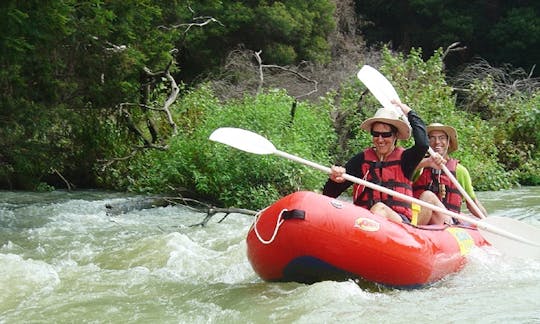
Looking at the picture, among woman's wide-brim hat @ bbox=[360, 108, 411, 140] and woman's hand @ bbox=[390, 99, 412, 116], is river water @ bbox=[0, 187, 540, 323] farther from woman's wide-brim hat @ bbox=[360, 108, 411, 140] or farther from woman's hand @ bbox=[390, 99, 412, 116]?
woman's hand @ bbox=[390, 99, 412, 116]

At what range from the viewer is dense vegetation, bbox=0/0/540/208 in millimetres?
7781

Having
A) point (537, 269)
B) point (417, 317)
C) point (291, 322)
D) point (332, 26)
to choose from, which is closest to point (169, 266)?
point (291, 322)

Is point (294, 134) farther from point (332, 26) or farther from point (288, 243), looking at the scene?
point (332, 26)

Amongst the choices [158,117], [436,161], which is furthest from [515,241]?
[158,117]

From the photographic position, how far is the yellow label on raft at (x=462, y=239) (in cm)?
502

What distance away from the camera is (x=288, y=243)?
4246mm

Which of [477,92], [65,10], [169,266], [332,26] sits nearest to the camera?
[169,266]

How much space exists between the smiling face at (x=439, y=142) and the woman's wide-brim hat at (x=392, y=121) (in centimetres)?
79

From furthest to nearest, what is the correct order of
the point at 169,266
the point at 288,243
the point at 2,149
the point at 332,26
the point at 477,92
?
1. the point at 332,26
2. the point at 477,92
3. the point at 2,149
4. the point at 169,266
5. the point at 288,243

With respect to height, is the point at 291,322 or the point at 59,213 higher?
the point at 291,322

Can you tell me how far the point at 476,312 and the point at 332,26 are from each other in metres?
16.4

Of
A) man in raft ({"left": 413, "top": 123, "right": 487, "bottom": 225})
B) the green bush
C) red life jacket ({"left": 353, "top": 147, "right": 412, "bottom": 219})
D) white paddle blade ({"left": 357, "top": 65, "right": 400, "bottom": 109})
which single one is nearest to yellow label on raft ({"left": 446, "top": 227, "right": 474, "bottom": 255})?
red life jacket ({"left": 353, "top": 147, "right": 412, "bottom": 219})

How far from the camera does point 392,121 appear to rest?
197 inches

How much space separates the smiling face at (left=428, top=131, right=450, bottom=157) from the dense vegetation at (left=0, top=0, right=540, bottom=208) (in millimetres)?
2679
